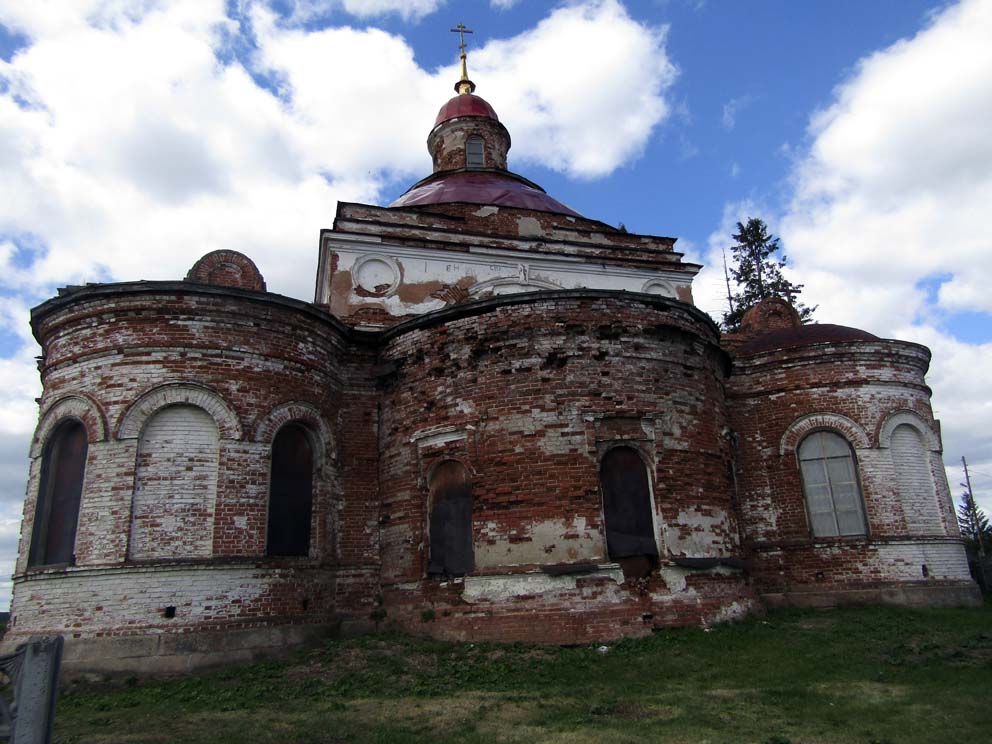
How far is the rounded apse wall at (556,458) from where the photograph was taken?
9.85 metres

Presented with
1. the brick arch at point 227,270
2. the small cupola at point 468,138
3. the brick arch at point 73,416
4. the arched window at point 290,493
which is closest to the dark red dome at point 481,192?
the small cupola at point 468,138

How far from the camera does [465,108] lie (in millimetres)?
23219

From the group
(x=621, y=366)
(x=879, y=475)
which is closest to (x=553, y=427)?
(x=621, y=366)

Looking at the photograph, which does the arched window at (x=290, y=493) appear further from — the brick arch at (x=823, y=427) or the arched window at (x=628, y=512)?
the brick arch at (x=823, y=427)

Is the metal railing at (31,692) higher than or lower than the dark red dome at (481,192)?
lower

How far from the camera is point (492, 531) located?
10.2 metres

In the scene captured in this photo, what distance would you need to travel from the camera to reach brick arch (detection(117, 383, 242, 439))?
397 inches

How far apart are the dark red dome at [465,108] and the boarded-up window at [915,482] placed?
15.3m

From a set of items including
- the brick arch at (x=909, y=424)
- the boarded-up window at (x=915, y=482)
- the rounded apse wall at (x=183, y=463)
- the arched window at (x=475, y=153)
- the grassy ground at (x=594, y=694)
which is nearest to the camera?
the grassy ground at (x=594, y=694)

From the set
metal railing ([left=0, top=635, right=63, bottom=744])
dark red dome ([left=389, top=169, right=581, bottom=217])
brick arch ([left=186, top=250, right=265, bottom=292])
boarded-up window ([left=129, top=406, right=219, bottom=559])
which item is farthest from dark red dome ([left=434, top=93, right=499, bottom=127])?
metal railing ([left=0, top=635, right=63, bottom=744])

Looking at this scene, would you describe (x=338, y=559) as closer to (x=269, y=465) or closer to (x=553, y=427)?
(x=269, y=465)

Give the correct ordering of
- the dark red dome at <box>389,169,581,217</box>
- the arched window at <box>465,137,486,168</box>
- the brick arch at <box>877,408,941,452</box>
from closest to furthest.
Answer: the brick arch at <box>877,408,941,452</box>, the dark red dome at <box>389,169,581,217</box>, the arched window at <box>465,137,486,168</box>

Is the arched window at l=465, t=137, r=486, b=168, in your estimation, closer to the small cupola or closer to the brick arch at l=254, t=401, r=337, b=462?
the small cupola

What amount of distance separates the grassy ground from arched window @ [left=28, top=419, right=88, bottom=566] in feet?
7.29
